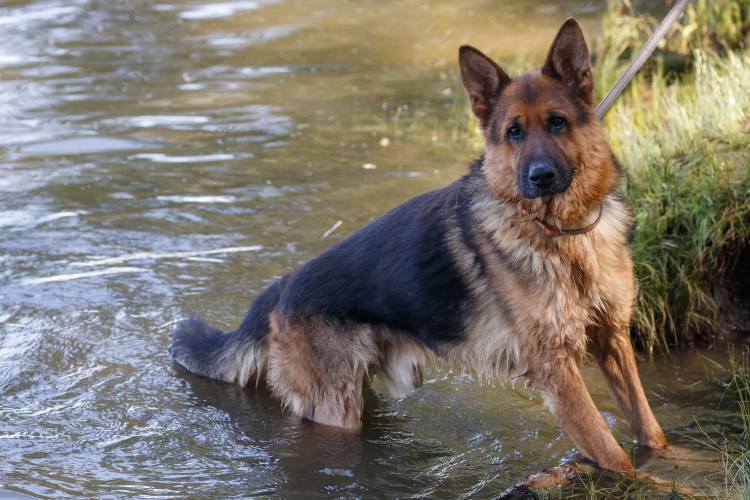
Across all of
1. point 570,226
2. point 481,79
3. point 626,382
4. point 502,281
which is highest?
point 481,79

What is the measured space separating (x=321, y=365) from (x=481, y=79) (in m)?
1.86

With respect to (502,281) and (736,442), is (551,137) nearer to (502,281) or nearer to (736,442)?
(502,281)

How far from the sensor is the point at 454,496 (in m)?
4.11

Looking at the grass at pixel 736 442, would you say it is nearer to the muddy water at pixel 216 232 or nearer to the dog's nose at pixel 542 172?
the muddy water at pixel 216 232

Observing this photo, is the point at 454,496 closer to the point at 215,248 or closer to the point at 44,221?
the point at 215,248

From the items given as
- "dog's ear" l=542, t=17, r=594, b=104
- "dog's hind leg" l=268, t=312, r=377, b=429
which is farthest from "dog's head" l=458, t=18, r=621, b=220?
"dog's hind leg" l=268, t=312, r=377, b=429

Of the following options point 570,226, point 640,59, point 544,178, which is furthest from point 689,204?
point 544,178

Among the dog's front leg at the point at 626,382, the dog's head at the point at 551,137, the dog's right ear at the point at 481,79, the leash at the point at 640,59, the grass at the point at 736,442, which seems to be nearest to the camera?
the grass at the point at 736,442

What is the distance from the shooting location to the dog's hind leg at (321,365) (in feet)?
15.1

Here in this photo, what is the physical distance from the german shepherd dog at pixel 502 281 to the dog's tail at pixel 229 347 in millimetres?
109

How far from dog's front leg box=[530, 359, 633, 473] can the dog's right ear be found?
1368 millimetres

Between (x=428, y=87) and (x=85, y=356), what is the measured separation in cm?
676

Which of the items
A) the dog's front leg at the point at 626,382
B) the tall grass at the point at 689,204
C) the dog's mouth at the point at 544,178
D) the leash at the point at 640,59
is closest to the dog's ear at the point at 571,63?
the dog's mouth at the point at 544,178

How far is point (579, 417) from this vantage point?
3994 mm
